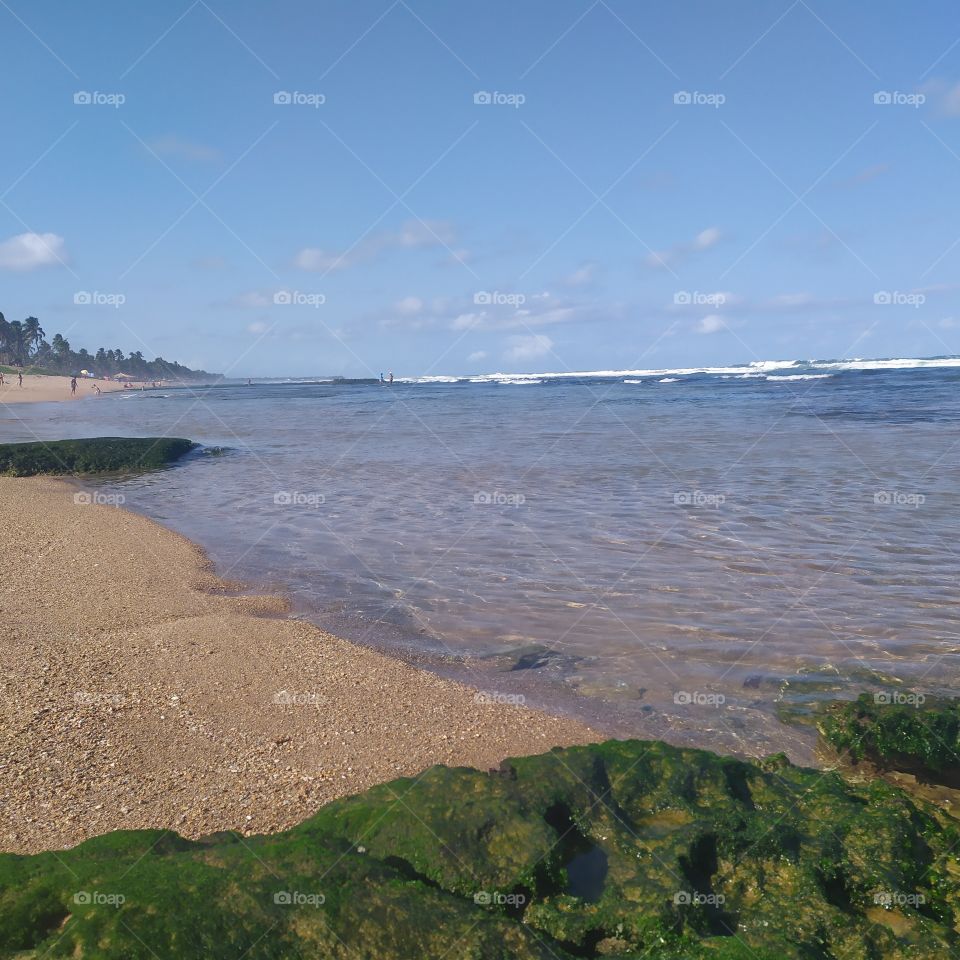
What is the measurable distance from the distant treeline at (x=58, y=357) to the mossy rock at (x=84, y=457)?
98814 mm

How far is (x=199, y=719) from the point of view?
202 inches

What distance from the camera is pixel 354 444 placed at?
25.1 meters

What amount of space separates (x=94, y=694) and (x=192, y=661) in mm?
881

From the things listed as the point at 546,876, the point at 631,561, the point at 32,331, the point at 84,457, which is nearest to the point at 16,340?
the point at 32,331

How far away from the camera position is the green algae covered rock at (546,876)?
2.57 metres

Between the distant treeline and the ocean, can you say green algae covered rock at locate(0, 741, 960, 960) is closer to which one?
the ocean

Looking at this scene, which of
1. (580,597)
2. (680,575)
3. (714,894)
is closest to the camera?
(714,894)

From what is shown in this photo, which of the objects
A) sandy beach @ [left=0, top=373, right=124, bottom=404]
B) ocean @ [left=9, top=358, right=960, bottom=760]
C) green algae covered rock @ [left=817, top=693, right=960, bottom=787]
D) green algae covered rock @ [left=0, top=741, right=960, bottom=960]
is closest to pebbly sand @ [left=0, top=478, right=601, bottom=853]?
ocean @ [left=9, top=358, right=960, bottom=760]

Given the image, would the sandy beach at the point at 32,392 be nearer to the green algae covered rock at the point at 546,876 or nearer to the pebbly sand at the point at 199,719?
the pebbly sand at the point at 199,719

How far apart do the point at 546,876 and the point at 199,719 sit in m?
2.95

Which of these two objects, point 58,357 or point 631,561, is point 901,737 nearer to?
point 631,561

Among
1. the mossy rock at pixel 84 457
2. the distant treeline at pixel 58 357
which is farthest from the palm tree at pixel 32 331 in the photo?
the mossy rock at pixel 84 457

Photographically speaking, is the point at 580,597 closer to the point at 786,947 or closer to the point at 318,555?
the point at 318,555

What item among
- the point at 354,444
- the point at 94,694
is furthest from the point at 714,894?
the point at 354,444
